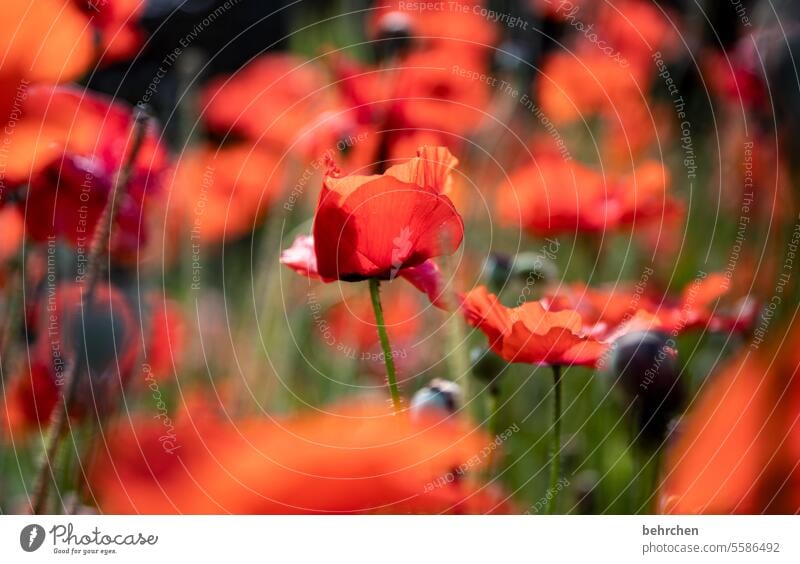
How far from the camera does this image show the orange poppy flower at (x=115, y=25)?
0.42 meters

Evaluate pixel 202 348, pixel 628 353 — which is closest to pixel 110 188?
pixel 202 348

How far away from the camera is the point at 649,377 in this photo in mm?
358

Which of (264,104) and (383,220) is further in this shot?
(264,104)

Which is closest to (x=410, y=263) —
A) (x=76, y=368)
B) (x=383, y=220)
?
(x=383, y=220)

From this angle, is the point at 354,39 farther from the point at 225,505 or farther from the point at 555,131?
the point at 225,505

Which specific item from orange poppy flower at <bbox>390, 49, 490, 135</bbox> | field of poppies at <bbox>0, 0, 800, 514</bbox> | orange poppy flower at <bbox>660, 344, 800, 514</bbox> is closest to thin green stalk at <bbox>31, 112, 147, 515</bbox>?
field of poppies at <bbox>0, 0, 800, 514</bbox>

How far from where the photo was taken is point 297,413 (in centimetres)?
40

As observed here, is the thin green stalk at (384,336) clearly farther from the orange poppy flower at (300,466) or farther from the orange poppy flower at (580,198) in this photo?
the orange poppy flower at (580,198)

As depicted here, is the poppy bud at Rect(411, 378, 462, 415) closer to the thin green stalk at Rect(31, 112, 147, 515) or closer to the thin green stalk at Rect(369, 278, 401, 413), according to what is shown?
the thin green stalk at Rect(369, 278, 401, 413)

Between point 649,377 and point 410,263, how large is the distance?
0.09 meters

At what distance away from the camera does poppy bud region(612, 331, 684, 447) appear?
1.16 ft

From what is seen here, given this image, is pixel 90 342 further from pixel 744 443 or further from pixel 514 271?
pixel 744 443

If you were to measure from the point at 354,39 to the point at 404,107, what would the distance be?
0.05m
